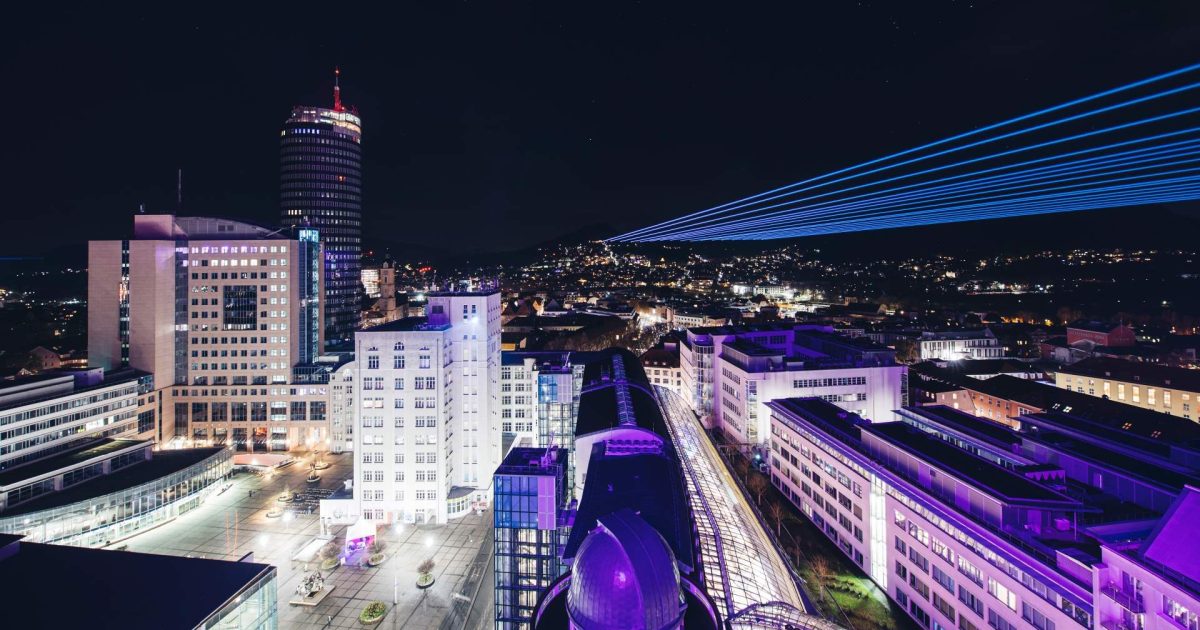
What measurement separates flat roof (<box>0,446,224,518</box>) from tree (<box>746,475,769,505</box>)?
117 ft

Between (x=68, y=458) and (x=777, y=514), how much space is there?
138 feet

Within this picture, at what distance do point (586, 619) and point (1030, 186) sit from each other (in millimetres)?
48284

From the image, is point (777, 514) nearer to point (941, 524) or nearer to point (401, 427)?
point (941, 524)

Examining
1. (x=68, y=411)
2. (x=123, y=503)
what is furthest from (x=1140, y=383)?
(x=68, y=411)

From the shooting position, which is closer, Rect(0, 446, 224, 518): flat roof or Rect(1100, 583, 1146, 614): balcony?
Rect(1100, 583, 1146, 614): balcony

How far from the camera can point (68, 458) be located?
34062mm

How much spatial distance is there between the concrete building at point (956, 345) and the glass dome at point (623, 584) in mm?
70168

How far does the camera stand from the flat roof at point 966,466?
19641 mm

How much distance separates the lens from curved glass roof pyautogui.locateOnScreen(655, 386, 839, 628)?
1614 cm

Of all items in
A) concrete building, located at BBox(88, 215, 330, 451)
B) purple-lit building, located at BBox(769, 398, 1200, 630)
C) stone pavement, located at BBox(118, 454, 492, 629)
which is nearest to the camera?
purple-lit building, located at BBox(769, 398, 1200, 630)

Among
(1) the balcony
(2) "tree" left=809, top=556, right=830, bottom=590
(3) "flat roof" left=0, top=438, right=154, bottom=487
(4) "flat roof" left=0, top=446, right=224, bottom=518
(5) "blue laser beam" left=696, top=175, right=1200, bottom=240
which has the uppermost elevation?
(5) "blue laser beam" left=696, top=175, right=1200, bottom=240

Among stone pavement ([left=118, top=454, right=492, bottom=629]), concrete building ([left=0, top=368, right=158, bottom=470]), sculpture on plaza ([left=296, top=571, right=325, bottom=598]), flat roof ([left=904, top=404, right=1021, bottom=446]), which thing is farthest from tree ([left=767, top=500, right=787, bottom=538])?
concrete building ([left=0, top=368, right=158, bottom=470])

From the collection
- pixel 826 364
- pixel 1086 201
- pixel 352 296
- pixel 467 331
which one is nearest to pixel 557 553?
pixel 467 331

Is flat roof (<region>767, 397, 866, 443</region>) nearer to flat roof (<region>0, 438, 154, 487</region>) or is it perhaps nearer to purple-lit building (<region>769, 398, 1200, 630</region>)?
purple-lit building (<region>769, 398, 1200, 630</region>)
